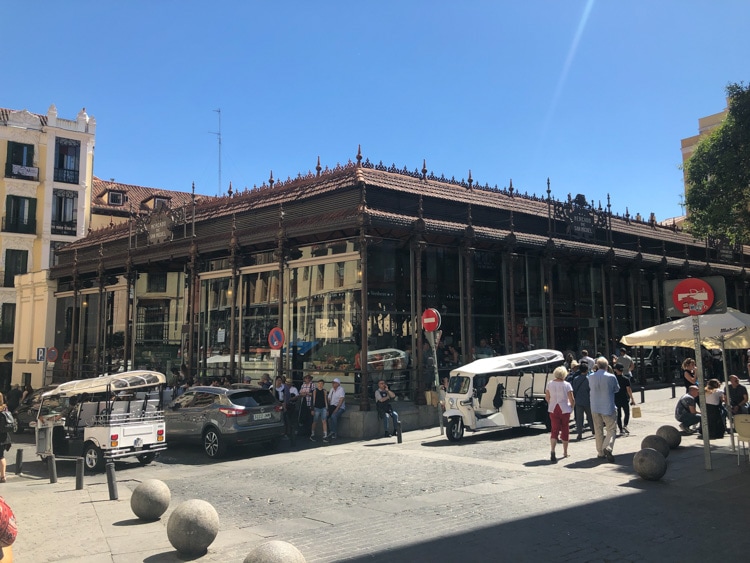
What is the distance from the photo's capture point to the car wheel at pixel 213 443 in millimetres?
14900

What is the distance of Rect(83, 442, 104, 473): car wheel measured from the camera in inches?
557

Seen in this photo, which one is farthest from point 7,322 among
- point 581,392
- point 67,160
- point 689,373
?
point 689,373

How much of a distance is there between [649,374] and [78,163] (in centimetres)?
4014

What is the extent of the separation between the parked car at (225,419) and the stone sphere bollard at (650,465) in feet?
29.4

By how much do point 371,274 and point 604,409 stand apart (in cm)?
966

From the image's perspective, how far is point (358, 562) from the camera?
639 centimetres

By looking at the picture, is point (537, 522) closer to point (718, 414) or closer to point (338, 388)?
point (718, 414)

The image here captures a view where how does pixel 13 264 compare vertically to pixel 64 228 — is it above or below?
below

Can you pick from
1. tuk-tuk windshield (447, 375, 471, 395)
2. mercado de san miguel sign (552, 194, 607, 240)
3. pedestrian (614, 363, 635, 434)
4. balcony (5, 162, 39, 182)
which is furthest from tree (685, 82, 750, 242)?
balcony (5, 162, 39, 182)

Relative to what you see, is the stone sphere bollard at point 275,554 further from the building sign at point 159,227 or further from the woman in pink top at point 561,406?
the building sign at point 159,227

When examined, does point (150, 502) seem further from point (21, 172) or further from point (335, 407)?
point (21, 172)

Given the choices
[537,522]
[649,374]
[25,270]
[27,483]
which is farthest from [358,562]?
[25,270]

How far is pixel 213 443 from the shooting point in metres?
15.2

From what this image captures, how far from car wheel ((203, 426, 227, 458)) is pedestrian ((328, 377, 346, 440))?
10.7 feet
